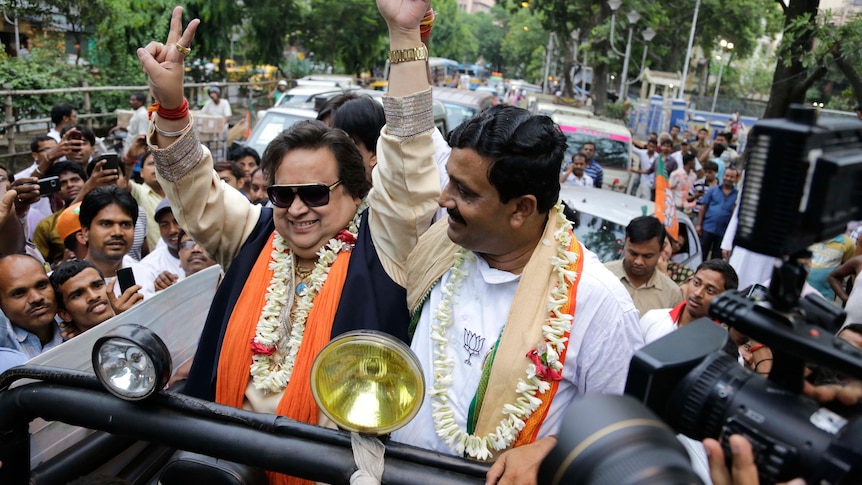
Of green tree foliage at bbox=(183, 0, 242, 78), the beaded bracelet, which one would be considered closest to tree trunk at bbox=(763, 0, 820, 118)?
the beaded bracelet

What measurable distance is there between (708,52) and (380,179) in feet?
120

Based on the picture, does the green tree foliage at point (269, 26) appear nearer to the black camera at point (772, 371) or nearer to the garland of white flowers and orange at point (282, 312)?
the garland of white flowers and orange at point (282, 312)

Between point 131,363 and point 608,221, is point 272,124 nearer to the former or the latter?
point 608,221

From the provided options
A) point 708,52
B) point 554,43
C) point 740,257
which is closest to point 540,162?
point 740,257

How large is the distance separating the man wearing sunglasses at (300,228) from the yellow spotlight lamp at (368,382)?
530 millimetres

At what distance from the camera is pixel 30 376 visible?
1.60 metres

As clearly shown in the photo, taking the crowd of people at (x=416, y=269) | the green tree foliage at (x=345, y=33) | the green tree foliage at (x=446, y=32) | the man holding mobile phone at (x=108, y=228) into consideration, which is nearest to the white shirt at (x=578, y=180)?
the man holding mobile phone at (x=108, y=228)

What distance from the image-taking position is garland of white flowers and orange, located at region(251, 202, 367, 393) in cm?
198

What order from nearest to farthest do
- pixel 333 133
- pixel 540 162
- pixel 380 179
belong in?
pixel 540 162
pixel 380 179
pixel 333 133

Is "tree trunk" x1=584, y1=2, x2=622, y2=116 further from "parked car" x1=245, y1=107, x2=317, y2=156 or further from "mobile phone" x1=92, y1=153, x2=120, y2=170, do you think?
"mobile phone" x1=92, y1=153, x2=120, y2=170

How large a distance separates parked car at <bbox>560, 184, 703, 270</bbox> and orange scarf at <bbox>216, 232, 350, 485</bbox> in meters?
3.08

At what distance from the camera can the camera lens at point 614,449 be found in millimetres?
914

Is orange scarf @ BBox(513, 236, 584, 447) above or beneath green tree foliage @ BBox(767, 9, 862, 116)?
beneath

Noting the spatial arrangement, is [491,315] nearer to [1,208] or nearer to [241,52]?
[1,208]
